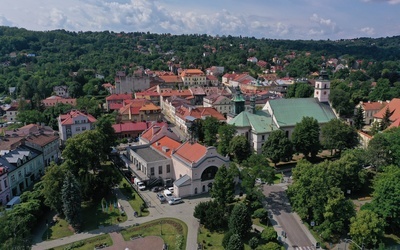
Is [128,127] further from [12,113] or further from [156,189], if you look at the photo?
[12,113]

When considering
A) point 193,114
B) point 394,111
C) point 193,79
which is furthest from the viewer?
point 193,79

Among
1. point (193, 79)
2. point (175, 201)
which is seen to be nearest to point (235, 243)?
point (175, 201)

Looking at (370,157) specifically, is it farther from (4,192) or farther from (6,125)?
(6,125)

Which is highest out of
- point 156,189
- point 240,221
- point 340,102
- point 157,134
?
point 340,102

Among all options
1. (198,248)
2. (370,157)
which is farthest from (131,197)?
(370,157)

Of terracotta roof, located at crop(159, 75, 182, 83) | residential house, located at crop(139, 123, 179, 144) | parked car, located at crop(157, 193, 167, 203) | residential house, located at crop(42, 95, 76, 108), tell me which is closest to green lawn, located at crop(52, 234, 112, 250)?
parked car, located at crop(157, 193, 167, 203)

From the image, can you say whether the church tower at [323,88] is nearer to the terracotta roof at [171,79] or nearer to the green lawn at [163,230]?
the green lawn at [163,230]

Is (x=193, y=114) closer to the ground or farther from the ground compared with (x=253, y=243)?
farther from the ground
